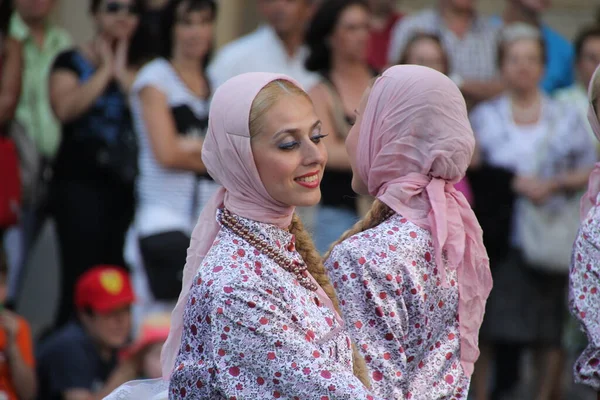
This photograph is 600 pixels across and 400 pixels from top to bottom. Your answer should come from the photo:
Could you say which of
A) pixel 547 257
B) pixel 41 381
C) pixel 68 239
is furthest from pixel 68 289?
pixel 547 257

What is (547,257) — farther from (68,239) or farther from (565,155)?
(68,239)

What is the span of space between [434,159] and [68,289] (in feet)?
11.8

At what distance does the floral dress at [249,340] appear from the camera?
326cm

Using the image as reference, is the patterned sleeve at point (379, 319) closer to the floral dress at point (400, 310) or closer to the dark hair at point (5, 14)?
the floral dress at point (400, 310)

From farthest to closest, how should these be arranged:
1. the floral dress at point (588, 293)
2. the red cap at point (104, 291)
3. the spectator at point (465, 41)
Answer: the spectator at point (465, 41) → the red cap at point (104, 291) → the floral dress at point (588, 293)

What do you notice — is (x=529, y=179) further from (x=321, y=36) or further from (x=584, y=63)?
(x=321, y=36)

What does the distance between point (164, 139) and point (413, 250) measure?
114 inches

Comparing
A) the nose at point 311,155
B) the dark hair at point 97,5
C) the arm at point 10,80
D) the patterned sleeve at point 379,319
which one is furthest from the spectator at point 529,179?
the nose at point 311,155

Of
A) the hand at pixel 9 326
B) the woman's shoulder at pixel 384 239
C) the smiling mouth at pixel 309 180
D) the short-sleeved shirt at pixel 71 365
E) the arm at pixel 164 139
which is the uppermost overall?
the smiling mouth at pixel 309 180

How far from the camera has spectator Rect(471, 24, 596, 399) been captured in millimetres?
6977

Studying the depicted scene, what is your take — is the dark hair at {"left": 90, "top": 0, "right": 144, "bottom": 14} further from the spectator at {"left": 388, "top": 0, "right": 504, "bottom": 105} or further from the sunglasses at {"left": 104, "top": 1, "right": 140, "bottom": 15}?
the spectator at {"left": 388, "top": 0, "right": 504, "bottom": 105}

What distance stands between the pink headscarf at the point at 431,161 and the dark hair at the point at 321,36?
275cm

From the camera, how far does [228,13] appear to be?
951cm

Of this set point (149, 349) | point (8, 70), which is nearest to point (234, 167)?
point (149, 349)
